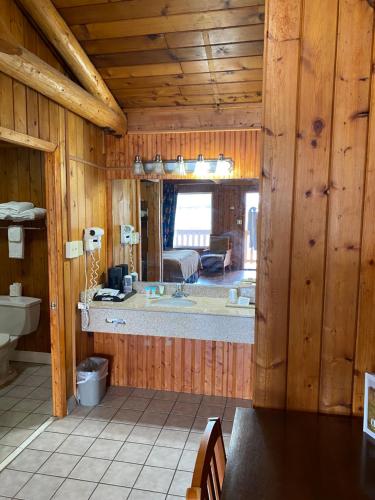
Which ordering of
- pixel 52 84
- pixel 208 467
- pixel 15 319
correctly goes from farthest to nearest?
pixel 15 319, pixel 52 84, pixel 208 467

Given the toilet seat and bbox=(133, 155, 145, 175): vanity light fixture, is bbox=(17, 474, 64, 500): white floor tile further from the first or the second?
bbox=(133, 155, 145, 175): vanity light fixture

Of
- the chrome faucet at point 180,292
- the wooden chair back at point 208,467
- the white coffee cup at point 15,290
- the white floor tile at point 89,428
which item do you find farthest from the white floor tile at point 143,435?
the white coffee cup at point 15,290

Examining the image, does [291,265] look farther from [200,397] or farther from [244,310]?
[200,397]

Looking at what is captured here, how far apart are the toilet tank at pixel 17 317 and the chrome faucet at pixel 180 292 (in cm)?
140

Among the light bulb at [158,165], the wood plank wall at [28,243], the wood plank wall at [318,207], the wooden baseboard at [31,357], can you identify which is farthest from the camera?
the wooden baseboard at [31,357]

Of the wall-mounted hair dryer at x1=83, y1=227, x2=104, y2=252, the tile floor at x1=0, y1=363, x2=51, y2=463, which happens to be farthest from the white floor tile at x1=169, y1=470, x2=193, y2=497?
the wall-mounted hair dryer at x1=83, y1=227, x2=104, y2=252

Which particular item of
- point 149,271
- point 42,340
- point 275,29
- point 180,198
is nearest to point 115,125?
point 180,198

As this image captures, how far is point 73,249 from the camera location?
2.87 m

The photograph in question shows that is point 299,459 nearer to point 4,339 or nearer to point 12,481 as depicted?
point 12,481

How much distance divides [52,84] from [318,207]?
1865 millimetres

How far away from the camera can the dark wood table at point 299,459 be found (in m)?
0.99

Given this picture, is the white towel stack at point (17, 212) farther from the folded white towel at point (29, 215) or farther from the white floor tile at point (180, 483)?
the white floor tile at point (180, 483)

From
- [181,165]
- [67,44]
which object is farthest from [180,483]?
[67,44]

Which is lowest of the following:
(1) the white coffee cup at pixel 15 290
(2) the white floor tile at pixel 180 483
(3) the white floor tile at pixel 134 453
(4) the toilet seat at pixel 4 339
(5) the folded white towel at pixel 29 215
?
(3) the white floor tile at pixel 134 453
